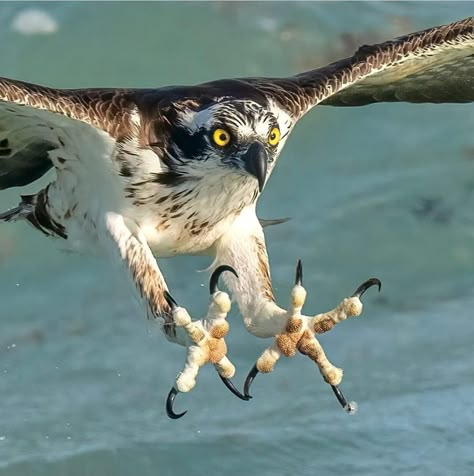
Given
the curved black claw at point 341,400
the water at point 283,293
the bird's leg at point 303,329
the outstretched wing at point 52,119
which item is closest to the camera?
the outstretched wing at point 52,119

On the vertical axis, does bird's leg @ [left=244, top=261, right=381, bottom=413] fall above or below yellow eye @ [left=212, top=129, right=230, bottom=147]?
below

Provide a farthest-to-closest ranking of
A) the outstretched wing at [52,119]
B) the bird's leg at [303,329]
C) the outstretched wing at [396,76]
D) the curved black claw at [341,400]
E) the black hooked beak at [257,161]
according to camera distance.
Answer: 1. the outstretched wing at [396,76]
2. the curved black claw at [341,400]
3. the bird's leg at [303,329]
4. the outstretched wing at [52,119]
5. the black hooked beak at [257,161]

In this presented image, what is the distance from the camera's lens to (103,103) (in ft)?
25.4

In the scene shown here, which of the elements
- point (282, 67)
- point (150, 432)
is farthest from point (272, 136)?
point (282, 67)

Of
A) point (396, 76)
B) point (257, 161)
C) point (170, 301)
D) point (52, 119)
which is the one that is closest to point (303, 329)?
point (170, 301)

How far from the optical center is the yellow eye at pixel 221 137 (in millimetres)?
7492

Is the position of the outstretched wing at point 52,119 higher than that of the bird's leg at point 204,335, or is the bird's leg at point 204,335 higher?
the outstretched wing at point 52,119

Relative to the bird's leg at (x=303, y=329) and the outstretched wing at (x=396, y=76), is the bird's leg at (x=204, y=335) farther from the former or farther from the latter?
the outstretched wing at (x=396, y=76)

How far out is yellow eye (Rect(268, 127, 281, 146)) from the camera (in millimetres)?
7527

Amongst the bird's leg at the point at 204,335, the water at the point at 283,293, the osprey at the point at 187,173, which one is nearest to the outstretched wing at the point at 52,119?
the osprey at the point at 187,173

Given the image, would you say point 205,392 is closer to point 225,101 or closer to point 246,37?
point 225,101

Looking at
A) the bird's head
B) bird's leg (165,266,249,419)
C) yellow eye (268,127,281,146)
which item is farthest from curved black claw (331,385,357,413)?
yellow eye (268,127,281,146)

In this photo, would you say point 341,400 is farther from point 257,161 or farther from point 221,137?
point 221,137

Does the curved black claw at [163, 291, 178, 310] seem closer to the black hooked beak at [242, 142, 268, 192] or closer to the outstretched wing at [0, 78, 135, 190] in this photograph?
the black hooked beak at [242, 142, 268, 192]
